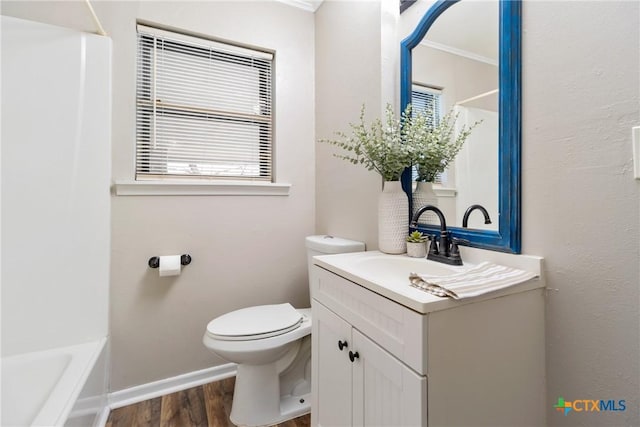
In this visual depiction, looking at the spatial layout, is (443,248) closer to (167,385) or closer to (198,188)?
(198,188)

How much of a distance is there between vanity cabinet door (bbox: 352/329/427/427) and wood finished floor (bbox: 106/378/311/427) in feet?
2.37

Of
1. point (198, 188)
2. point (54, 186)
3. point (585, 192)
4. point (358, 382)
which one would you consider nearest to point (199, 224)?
point (198, 188)

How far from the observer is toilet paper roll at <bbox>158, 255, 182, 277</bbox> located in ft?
5.00

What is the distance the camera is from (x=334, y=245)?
1510 millimetres

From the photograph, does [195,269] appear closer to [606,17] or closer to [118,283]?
[118,283]

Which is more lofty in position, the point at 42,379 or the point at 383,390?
the point at 383,390

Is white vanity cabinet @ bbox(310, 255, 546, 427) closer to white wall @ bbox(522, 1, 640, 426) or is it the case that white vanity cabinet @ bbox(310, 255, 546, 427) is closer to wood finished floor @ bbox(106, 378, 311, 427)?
white wall @ bbox(522, 1, 640, 426)

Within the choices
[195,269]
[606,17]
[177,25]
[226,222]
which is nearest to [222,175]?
[226,222]

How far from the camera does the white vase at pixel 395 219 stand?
1230 millimetres

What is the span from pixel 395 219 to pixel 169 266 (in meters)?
1.18

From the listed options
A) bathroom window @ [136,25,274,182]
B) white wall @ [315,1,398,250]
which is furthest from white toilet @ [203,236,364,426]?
bathroom window @ [136,25,274,182]

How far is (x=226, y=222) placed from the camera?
5.73ft

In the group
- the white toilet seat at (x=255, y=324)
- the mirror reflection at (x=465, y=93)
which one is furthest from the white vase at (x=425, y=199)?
the white toilet seat at (x=255, y=324)

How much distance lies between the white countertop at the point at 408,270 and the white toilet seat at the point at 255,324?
1.46 ft
